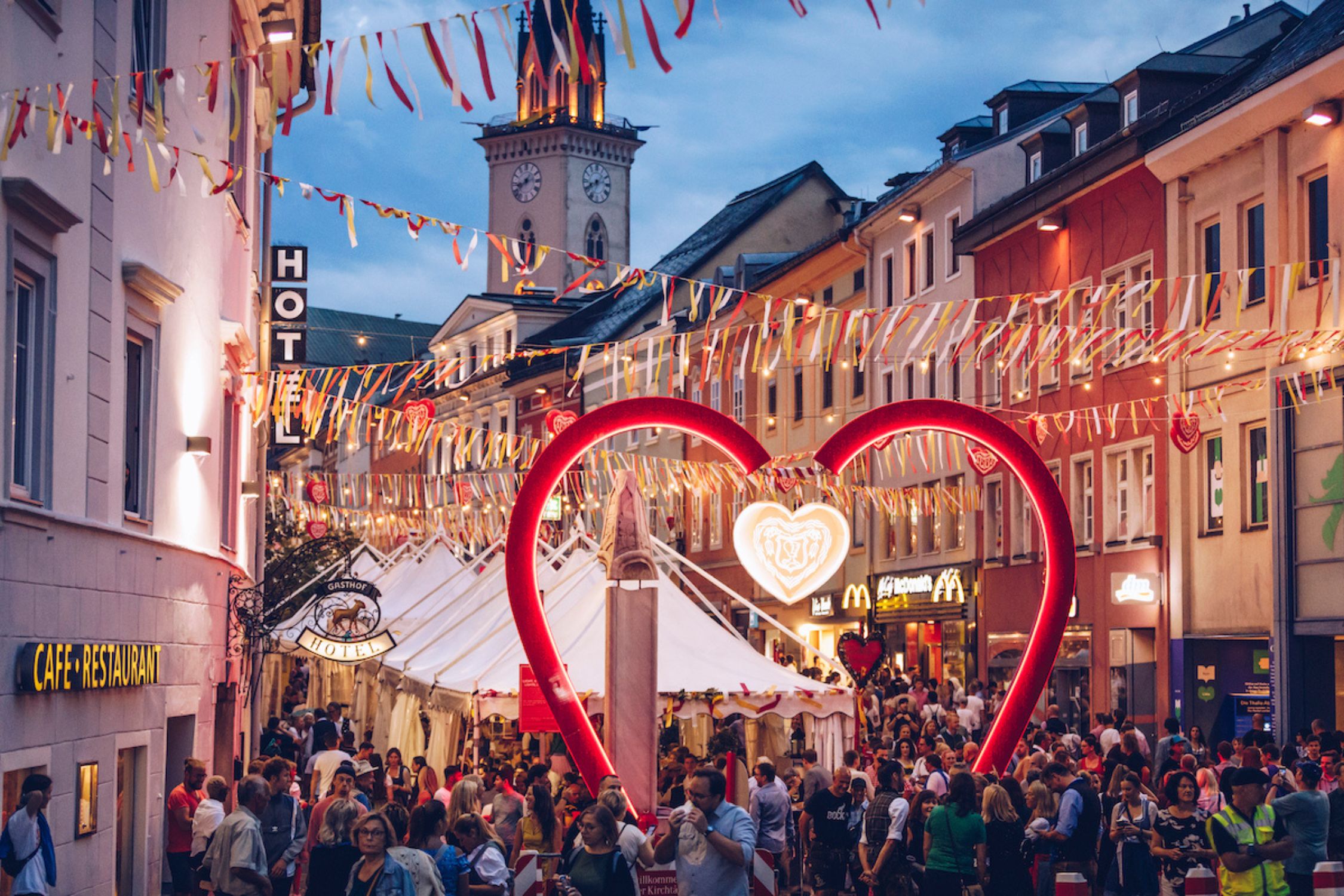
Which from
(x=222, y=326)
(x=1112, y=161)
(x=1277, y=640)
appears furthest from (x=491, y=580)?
(x=1112, y=161)

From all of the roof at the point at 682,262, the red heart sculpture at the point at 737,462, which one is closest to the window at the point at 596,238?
the roof at the point at 682,262

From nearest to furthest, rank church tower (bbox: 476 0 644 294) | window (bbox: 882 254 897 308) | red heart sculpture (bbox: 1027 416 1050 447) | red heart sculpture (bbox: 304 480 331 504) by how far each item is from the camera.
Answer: red heart sculpture (bbox: 1027 416 1050 447)
red heart sculpture (bbox: 304 480 331 504)
window (bbox: 882 254 897 308)
church tower (bbox: 476 0 644 294)

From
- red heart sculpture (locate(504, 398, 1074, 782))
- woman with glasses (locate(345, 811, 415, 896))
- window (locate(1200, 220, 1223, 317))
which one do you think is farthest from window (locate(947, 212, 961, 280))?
woman with glasses (locate(345, 811, 415, 896))

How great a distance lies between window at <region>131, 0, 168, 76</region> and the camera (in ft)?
49.5

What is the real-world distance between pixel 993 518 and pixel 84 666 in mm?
26125

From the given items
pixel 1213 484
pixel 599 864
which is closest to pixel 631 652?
pixel 599 864

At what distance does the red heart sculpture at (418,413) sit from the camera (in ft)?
99.1

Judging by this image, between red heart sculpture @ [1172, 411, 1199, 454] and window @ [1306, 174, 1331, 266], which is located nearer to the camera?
window @ [1306, 174, 1331, 266]

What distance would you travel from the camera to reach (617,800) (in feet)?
35.3

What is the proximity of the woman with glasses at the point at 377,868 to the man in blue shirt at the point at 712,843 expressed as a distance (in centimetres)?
166

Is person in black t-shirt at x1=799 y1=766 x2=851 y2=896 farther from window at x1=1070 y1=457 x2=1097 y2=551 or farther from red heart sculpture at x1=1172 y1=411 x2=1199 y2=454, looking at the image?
window at x1=1070 y1=457 x2=1097 y2=551

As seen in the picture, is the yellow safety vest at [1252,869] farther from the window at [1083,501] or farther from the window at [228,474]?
the window at [1083,501]

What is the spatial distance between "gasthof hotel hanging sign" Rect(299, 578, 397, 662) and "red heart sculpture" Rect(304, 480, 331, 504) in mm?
16304

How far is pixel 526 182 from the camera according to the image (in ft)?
A: 338
